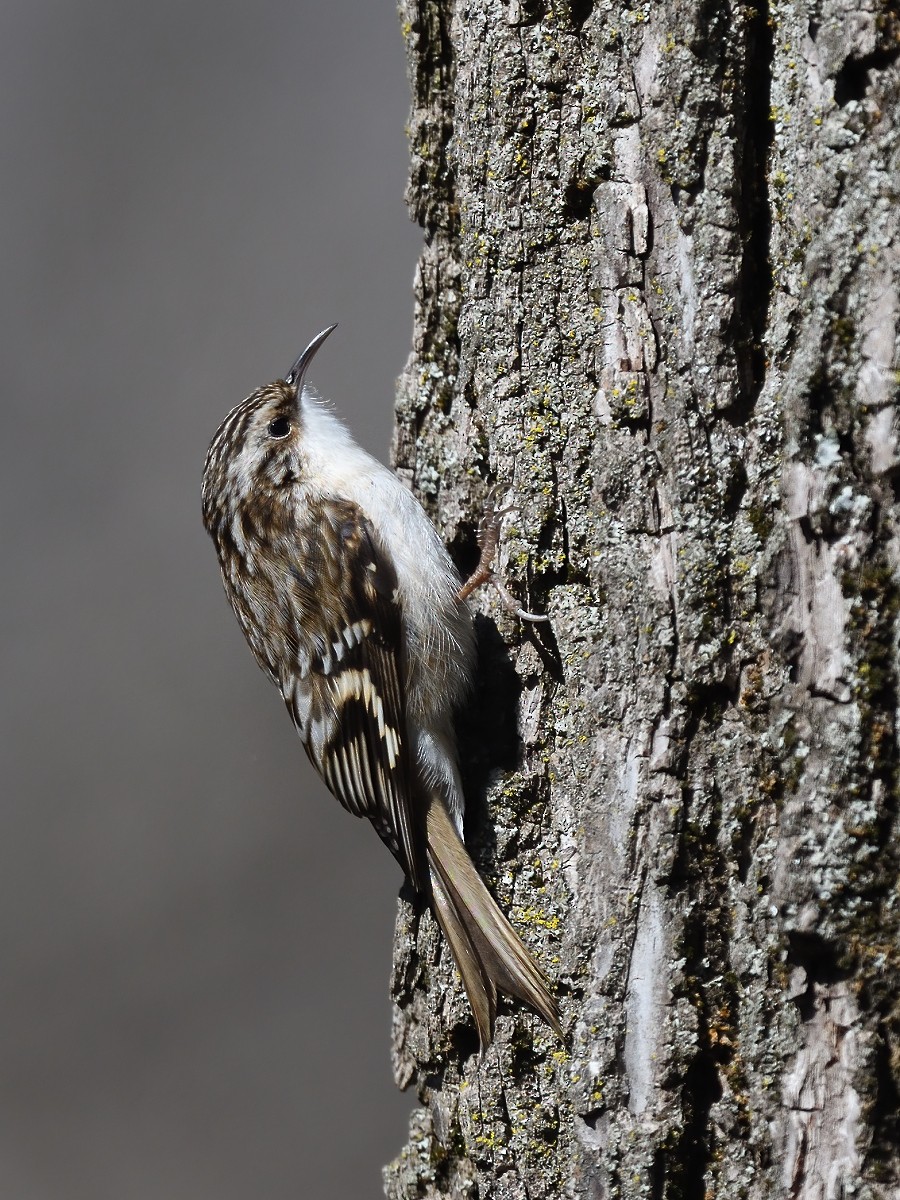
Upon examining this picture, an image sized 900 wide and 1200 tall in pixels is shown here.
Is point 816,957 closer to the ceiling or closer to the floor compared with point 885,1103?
closer to the ceiling

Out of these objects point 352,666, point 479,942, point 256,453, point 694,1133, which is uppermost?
point 256,453

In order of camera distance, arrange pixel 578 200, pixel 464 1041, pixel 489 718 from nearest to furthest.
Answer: pixel 578 200 → pixel 464 1041 → pixel 489 718

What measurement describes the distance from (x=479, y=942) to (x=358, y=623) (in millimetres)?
823

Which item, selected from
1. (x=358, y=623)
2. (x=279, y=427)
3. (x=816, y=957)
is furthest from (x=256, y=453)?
(x=816, y=957)

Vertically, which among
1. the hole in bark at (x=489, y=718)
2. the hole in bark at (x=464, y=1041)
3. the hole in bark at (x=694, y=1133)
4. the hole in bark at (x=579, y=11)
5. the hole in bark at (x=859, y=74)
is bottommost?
the hole in bark at (x=694, y=1133)

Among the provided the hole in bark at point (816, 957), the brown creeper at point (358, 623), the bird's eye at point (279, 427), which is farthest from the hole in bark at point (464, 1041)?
the bird's eye at point (279, 427)

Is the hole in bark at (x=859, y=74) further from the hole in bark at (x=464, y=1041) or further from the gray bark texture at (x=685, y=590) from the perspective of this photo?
the hole in bark at (x=464, y=1041)

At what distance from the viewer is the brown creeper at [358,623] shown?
6.84 feet

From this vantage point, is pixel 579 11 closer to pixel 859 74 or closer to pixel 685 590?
pixel 859 74

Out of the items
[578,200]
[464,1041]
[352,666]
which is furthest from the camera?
[352,666]

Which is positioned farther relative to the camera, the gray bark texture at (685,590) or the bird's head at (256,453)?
the bird's head at (256,453)

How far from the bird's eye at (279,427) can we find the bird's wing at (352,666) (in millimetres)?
281

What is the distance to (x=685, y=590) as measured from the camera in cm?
157

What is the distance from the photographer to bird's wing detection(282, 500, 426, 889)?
7.55 feet
